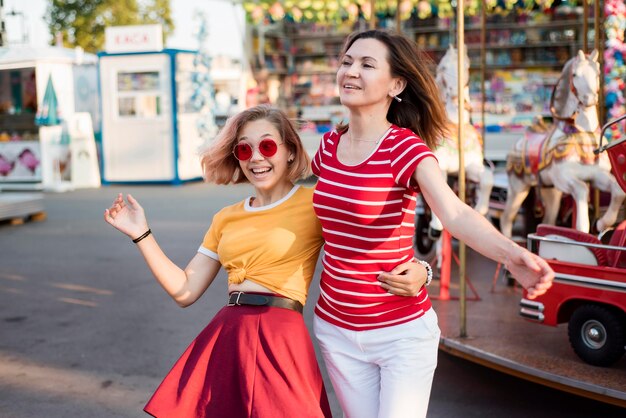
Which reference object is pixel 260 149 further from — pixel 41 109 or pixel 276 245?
pixel 41 109

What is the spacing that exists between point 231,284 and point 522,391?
2.67m

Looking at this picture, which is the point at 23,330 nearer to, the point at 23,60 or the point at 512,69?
the point at 23,60

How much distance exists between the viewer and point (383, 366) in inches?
92.7

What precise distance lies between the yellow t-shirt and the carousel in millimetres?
706

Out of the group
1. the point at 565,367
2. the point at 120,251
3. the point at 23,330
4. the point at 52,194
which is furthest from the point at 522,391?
the point at 52,194

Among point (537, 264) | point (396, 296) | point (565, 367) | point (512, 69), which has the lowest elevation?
point (565, 367)

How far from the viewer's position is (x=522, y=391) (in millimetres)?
4664

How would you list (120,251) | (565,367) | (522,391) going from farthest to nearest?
(120,251) < (522,391) < (565,367)

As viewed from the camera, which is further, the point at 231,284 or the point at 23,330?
the point at 23,330

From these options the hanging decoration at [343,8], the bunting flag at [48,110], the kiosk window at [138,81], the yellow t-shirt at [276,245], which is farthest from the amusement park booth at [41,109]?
the yellow t-shirt at [276,245]

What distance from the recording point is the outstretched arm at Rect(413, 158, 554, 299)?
1882 mm

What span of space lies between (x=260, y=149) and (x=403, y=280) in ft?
2.00

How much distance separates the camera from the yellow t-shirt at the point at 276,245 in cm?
249

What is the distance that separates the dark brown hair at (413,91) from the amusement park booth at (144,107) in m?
14.0
